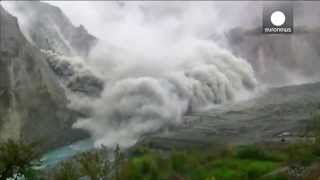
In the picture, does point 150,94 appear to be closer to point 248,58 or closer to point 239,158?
point 248,58

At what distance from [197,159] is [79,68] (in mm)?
25684

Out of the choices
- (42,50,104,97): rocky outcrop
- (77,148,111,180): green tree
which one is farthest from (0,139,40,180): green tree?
(42,50,104,97): rocky outcrop

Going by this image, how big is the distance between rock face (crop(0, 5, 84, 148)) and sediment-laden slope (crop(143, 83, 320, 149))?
30.7ft

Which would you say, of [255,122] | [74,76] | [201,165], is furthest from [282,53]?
[74,76]

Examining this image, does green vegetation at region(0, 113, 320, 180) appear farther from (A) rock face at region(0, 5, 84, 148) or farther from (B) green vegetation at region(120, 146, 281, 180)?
(A) rock face at region(0, 5, 84, 148)

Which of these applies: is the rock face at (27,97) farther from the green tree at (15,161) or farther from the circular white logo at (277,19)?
the circular white logo at (277,19)

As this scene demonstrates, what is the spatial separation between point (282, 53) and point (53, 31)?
23.2 meters

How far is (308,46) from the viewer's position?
29.5 m

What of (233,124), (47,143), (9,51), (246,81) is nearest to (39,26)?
(9,51)

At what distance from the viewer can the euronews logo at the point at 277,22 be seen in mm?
12203

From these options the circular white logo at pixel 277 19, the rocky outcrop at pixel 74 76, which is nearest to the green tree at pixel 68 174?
the circular white logo at pixel 277 19

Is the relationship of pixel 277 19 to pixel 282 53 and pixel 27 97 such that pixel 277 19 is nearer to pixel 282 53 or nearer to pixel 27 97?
pixel 282 53

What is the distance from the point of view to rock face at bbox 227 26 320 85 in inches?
1160

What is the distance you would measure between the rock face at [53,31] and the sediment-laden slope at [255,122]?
56.7 feet
